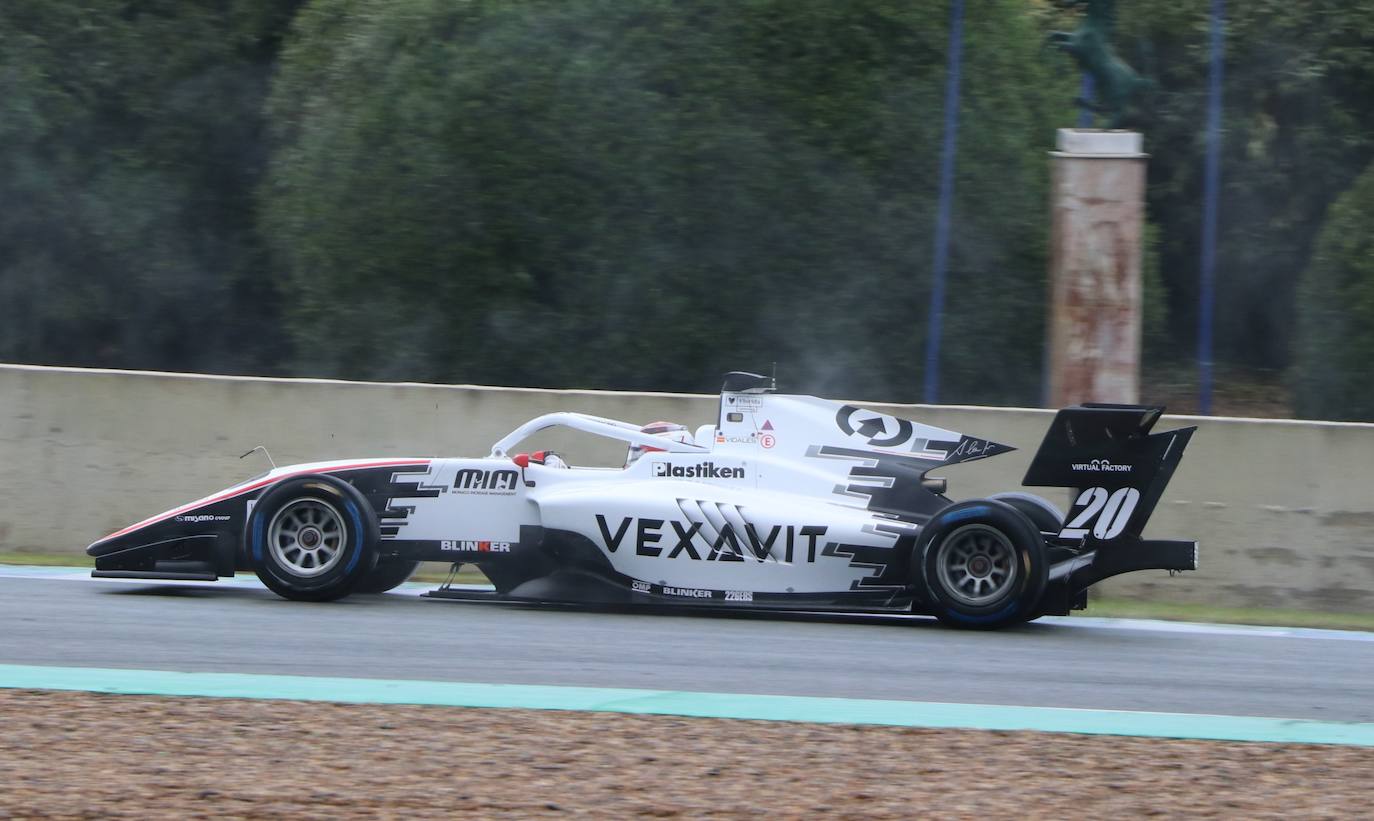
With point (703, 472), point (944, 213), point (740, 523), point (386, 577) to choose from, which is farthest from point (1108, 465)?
point (944, 213)

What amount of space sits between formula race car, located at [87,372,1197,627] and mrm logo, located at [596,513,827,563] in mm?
11

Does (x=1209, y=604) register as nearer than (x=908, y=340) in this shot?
Yes

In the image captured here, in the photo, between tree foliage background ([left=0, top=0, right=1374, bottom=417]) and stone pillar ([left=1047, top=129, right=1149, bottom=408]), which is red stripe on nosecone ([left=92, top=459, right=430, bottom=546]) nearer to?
stone pillar ([left=1047, top=129, right=1149, bottom=408])

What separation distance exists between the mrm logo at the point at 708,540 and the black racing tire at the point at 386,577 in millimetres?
1384

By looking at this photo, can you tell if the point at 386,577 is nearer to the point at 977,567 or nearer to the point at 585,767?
the point at 977,567

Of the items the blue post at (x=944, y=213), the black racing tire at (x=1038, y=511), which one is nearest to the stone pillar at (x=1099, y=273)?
the blue post at (x=944, y=213)

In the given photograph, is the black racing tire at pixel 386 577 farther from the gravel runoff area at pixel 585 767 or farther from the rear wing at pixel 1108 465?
the rear wing at pixel 1108 465

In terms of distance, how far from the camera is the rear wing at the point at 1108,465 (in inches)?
350

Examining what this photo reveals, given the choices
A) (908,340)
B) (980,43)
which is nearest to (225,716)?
(908,340)

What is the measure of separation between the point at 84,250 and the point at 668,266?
26.8 feet

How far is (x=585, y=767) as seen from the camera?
564 cm

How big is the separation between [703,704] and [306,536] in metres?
3.33

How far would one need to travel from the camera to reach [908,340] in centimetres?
1756

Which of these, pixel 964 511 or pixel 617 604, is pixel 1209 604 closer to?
pixel 964 511
